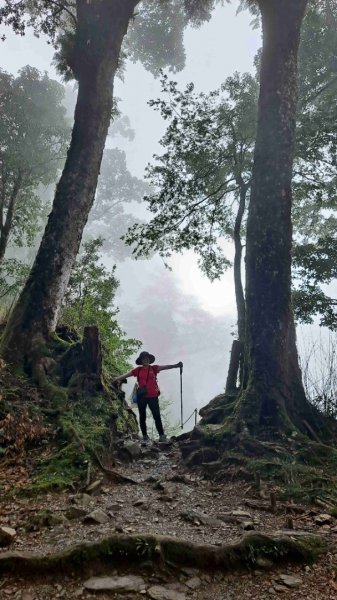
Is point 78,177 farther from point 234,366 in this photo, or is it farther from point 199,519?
point 199,519

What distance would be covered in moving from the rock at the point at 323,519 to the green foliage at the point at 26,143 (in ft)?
46.8

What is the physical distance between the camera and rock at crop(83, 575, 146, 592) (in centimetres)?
262

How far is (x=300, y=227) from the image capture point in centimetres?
1820

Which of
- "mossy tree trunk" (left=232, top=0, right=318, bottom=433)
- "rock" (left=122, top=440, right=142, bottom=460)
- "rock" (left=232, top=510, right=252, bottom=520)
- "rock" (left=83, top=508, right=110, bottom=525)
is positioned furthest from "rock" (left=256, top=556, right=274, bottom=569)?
"rock" (left=122, top=440, right=142, bottom=460)

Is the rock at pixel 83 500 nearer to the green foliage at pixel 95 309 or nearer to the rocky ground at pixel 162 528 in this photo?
the rocky ground at pixel 162 528

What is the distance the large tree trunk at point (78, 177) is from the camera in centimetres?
786

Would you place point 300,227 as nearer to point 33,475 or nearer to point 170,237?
point 170,237

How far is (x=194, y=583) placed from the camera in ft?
9.09

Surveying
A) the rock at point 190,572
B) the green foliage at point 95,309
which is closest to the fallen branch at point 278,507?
the rock at point 190,572

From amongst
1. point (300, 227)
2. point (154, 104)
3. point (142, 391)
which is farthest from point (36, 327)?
point (300, 227)

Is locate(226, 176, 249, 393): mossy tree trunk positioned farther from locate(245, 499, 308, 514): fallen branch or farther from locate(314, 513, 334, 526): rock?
locate(314, 513, 334, 526): rock

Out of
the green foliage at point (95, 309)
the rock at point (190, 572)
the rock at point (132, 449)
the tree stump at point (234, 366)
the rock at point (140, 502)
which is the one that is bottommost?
the rock at point (190, 572)

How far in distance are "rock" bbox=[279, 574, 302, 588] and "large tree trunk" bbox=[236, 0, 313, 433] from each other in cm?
317

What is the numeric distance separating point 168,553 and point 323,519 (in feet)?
5.67
